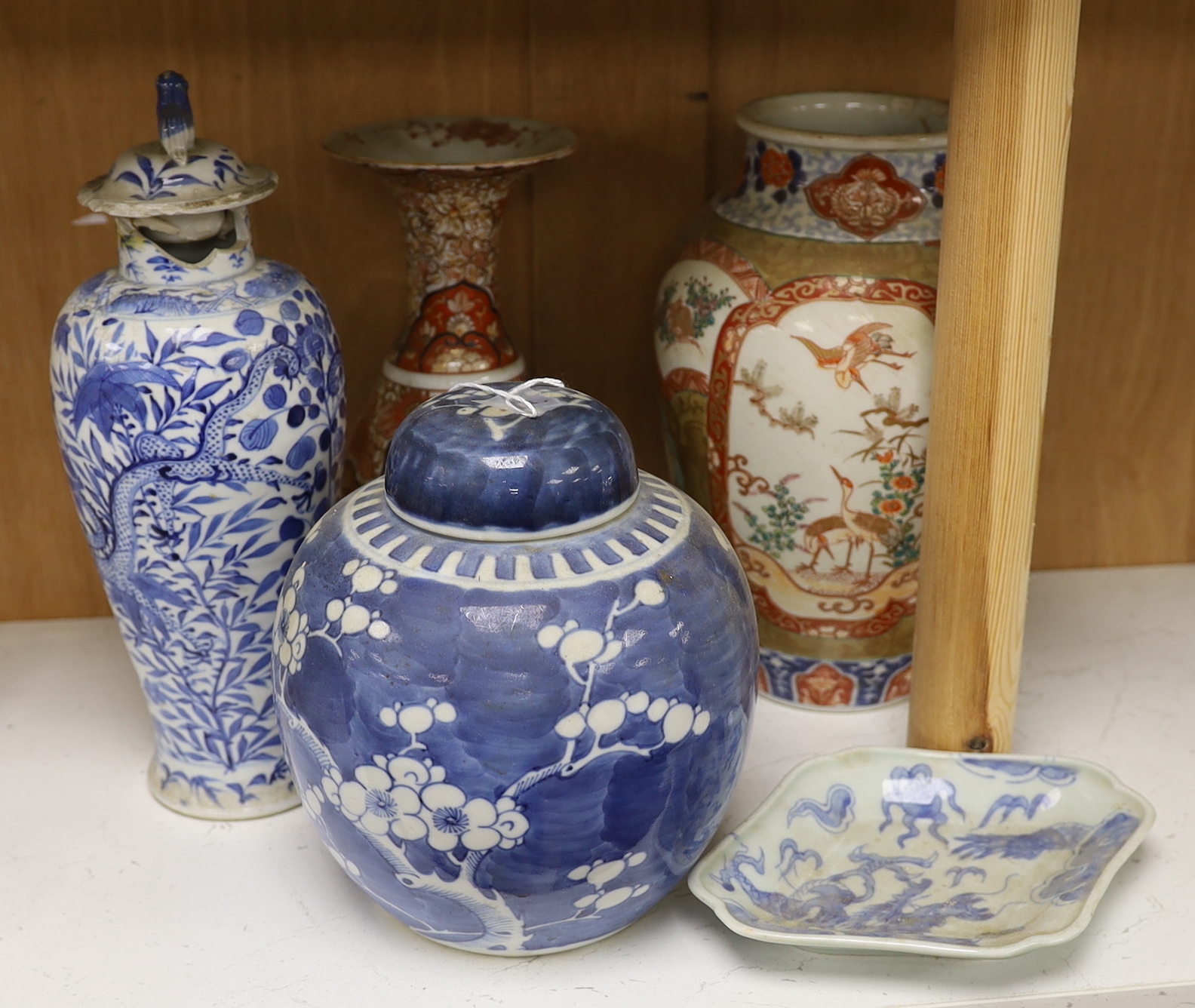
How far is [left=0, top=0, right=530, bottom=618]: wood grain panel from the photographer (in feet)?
3.39

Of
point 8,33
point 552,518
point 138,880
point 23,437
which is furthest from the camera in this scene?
point 23,437

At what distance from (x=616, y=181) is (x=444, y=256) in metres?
0.19

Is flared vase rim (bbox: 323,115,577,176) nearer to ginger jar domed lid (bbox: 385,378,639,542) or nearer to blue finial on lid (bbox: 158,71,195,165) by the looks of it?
blue finial on lid (bbox: 158,71,195,165)

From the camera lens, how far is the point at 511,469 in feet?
2.30

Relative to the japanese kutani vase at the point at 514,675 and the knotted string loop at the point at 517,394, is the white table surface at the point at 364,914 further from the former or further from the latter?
the knotted string loop at the point at 517,394

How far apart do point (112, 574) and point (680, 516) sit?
0.37 metres

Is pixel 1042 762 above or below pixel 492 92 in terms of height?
below

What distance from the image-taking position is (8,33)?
1.02m

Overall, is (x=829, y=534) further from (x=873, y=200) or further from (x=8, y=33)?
(x=8, y=33)

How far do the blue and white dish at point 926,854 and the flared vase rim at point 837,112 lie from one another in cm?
42

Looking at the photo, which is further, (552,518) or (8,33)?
(8,33)

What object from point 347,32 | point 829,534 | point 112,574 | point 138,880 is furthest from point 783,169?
point 138,880

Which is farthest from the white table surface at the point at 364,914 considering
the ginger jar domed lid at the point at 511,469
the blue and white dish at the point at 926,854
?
the ginger jar domed lid at the point at 511,469

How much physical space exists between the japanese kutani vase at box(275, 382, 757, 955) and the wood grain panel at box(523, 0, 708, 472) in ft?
1.31
